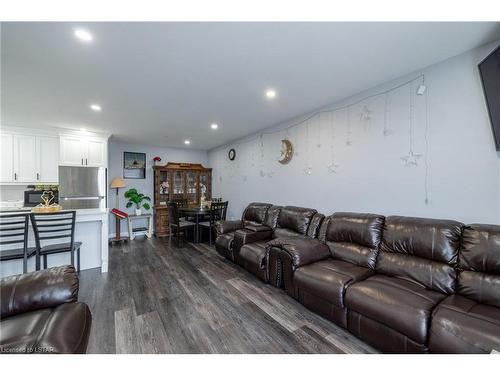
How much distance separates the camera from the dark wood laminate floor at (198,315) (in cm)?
171

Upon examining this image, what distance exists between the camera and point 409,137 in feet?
7.68

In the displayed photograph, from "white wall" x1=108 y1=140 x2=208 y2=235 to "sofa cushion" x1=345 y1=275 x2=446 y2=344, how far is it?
18.2ft

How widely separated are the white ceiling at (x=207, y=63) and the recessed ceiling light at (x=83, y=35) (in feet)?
0.13

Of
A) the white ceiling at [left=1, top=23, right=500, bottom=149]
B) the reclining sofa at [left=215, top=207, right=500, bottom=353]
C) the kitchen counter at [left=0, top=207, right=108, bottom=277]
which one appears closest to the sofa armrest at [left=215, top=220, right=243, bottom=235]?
the reclining sofa at [left=215, top=207, right=500, bottom=353]

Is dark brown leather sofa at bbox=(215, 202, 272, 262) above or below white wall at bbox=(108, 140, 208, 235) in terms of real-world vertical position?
below

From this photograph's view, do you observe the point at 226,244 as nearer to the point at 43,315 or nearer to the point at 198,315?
the point at 198,315

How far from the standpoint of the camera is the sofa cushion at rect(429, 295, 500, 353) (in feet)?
3.87

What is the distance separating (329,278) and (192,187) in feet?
17.0

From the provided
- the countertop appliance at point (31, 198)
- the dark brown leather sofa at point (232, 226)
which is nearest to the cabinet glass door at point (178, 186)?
the dark brown leather sofa at point (232, 226)

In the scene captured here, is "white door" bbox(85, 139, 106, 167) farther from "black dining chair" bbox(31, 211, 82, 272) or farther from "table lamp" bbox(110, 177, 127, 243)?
"black dining chair" bbox(31, 211, 82, 272)

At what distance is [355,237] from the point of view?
7.93 feet

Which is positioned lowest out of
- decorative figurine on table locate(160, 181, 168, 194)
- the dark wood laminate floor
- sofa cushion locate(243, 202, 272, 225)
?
the dark wood laminate floor
